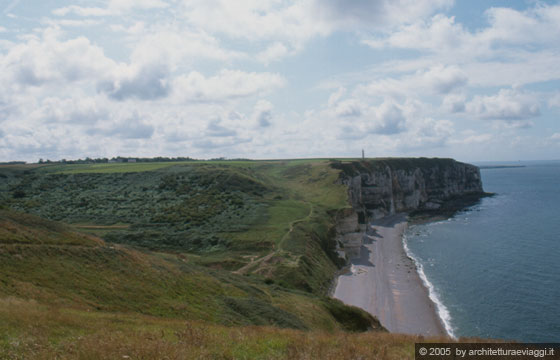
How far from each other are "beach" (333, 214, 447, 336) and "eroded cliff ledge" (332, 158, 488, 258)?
901 cm

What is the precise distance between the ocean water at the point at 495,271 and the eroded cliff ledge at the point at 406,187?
15.1 meters

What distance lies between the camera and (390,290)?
173 feet

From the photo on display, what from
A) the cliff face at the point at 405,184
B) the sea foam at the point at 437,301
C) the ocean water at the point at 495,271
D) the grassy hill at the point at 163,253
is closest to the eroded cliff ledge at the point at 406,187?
the cliff face at the point at 405,184

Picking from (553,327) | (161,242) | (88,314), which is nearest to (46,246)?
(88,314)

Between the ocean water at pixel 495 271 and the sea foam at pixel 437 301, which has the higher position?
the ocean water at pixel 495 271

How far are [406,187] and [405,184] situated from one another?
118 cm

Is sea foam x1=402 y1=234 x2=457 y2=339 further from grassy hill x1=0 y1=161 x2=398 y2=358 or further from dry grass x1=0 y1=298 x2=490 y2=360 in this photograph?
dry grass x1=0 y1=298 x2=490 y2=360

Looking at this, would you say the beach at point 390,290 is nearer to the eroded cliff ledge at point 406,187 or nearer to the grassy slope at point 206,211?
the grassy slope at point 206,211

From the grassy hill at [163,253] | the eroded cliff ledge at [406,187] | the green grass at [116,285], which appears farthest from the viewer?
the eroded cliff ledge at [406,187]

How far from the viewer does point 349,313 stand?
35.3 meters

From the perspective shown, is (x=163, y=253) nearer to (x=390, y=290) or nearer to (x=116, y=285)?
(x=116, y=285)

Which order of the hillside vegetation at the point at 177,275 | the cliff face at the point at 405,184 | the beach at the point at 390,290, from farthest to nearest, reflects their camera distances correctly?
the cliff face at the point at 405,184 < the beach at the point at 390,290 < the hillside vegetation at the point at 177,275

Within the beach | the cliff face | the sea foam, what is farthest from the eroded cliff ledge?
the sea foam

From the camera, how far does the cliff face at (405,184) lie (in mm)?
112125
